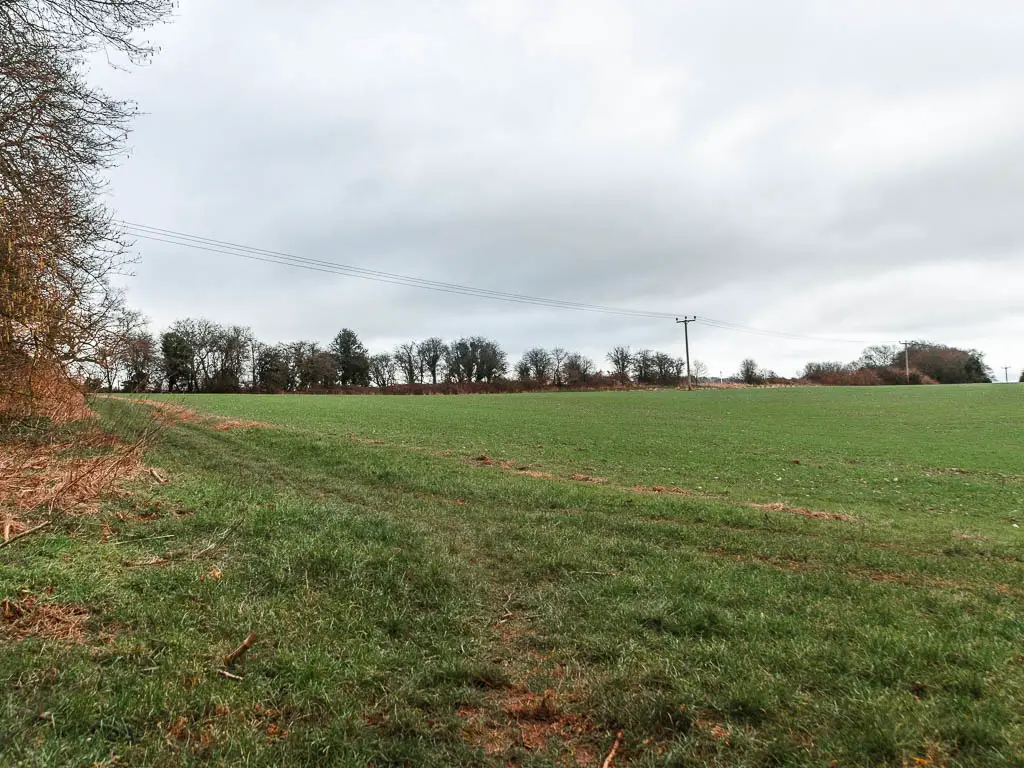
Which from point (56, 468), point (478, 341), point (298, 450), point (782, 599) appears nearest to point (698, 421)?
point (298, 450)

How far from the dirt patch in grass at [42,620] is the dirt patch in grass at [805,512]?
10785 mm

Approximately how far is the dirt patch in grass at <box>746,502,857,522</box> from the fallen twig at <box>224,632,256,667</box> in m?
9.72

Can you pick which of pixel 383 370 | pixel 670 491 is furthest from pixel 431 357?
pixel 670 491

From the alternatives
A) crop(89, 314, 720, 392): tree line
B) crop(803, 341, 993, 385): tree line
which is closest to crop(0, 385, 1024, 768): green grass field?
crop(89, 314, 720, 392): tree line

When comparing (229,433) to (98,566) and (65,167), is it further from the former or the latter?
(98,566)

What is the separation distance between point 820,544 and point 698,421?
2736 cm

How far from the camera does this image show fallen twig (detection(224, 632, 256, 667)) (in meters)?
3.72

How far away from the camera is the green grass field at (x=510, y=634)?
2.96 m

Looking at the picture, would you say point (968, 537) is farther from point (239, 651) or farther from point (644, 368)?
point (644, 368)

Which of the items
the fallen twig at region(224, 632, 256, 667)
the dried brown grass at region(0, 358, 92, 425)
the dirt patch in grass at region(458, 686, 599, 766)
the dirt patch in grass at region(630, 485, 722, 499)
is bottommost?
the dirt patch in grass at region(630, 485, 722, 499)

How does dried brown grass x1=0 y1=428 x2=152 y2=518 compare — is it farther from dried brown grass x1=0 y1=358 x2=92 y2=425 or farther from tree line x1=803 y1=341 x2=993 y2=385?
tree line x1=803 y1=341 x2=993 y2=385

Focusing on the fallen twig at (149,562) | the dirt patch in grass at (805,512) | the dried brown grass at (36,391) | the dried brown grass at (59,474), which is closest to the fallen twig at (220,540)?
the fallen twig at (149,562)

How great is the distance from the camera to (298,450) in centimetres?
1647

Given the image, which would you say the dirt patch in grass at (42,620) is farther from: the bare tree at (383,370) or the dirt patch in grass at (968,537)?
the bare tree at (383,370)
